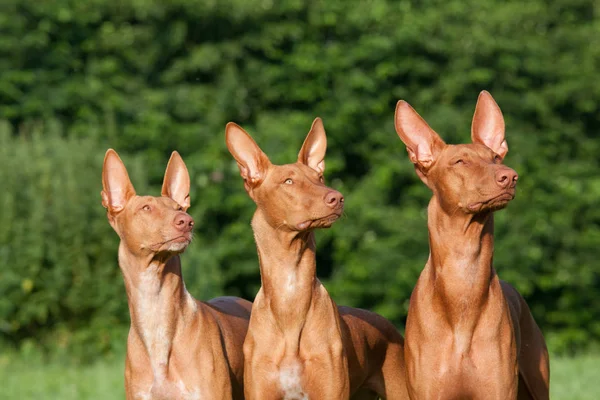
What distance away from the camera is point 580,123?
76.1 feet

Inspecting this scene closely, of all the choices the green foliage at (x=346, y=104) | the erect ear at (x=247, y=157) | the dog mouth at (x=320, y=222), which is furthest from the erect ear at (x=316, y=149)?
the green foliage at (x=346, y=104)

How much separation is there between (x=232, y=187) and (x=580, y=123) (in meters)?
7.01

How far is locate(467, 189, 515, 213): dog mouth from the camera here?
23.0 feet

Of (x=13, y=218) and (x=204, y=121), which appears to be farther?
(x=204, y=121)

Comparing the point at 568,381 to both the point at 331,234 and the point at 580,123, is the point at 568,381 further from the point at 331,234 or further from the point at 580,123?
the point at 580,123

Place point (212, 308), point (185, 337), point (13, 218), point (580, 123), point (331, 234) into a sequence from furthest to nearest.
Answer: point (580, 123), point (331, 234), point (13, 218), point (212, 308), point (185, 337)

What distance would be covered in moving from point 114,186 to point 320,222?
1.62 m

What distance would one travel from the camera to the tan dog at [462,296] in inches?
280

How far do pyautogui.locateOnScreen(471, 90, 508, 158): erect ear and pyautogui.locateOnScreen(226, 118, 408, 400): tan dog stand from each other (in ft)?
3.61

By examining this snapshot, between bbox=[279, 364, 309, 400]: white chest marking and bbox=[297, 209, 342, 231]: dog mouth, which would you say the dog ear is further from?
bbox=[279, 364, 309, 400]: white chest marking

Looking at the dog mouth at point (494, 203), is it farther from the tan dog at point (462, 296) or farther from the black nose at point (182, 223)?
the black nose at point (182, 223)

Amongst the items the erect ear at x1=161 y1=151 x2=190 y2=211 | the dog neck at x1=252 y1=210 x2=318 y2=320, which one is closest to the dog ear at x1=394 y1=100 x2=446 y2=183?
the dog neck at x1=252 y1=210 x2=318 y2=320

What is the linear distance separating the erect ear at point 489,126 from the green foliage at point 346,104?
12512mm

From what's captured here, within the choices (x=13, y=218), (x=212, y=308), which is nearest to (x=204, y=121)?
(x=13, y=218)
